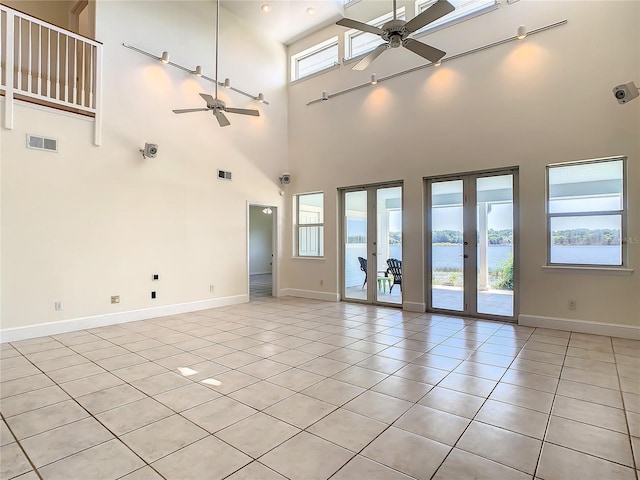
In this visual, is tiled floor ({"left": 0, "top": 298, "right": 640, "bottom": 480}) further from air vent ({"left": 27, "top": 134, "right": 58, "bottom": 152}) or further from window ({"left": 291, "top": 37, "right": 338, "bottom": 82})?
window ({"left": 291, "top": 37, "right": 338, "bottom": 82})

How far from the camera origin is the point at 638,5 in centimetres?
424

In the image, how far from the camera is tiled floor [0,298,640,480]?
191 centimetres

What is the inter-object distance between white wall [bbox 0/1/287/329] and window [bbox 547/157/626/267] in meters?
5.17

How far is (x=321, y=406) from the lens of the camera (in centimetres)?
258

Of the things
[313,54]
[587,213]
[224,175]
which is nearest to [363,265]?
[224,175]

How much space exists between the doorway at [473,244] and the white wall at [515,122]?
21cm

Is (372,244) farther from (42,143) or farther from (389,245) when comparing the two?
(42,143)

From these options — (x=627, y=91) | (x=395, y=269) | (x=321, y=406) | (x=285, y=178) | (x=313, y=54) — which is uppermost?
(x=313, y=54)

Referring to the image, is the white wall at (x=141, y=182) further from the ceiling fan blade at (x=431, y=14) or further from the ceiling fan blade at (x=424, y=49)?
the ceiling fan blade at (x=431, y=14)

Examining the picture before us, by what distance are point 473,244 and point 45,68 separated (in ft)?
23.8

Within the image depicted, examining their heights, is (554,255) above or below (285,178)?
below

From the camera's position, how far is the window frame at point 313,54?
7.20 metres

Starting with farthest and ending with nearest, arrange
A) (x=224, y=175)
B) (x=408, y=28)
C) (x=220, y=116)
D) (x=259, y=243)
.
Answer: (x=259, y=243), (x=224, y=175), (x=220, y=116), (x=408, y=28)

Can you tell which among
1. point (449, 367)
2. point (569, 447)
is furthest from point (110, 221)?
point (569, 447)
